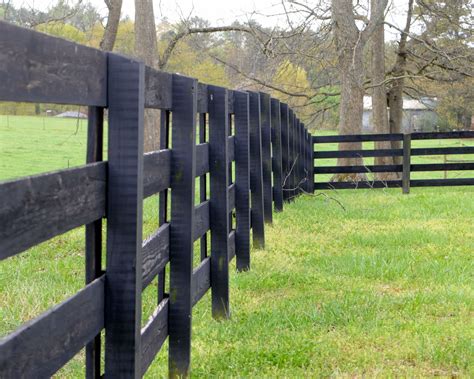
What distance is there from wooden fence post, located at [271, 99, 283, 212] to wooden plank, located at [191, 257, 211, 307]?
6.61 m

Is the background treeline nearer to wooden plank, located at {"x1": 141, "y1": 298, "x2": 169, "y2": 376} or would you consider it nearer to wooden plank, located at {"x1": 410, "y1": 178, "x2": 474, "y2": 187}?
wooden plank, located at {"x1": 410, "y1": 178, "x2": 474, "y2": 187}

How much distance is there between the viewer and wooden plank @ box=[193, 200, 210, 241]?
5453mm

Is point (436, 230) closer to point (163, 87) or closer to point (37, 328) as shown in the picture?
point (163, 87)

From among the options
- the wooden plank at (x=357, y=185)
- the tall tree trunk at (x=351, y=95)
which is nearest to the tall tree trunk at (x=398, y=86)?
the tall tree trunk at (x=351, y=95)

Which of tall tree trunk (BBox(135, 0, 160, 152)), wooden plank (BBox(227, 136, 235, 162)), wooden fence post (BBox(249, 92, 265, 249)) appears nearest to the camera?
wooden plank (BBox(227, 136, 235, 162))

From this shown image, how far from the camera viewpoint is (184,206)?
4508 mm

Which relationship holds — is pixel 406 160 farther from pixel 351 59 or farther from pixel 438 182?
pixel 351 59

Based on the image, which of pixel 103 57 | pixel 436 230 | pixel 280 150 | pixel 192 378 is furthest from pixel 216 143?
pixel 280 150

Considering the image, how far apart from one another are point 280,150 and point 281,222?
151 centimetres

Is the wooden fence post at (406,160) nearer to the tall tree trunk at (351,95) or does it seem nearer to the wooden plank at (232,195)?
the tall tree trunk at (351,95)

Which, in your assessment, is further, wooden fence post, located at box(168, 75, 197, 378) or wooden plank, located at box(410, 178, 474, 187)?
wooden plank, located at box(410, 178, 474, 187)

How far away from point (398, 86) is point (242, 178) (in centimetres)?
1941

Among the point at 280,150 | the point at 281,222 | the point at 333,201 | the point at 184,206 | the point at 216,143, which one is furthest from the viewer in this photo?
the point at 333,201

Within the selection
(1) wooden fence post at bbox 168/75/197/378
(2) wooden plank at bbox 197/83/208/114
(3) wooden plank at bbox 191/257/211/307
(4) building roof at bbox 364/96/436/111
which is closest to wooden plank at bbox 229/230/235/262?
(3) wooden plank at bbox 191/257/211/307
